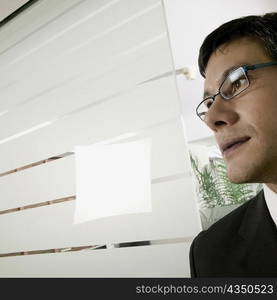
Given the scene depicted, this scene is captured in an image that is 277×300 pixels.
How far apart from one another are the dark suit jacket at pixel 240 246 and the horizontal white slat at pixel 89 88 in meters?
0.99

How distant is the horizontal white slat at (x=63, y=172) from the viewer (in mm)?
1693

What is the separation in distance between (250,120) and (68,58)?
1.65 m

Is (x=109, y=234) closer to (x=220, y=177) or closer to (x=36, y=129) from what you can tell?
(x=220, y=177)

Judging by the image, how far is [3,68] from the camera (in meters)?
2.72

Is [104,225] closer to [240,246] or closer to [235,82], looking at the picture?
[240,246]

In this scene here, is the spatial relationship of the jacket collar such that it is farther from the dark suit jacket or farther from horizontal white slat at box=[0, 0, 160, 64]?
horizontal white slat at box=[0, 0, 160, 64]

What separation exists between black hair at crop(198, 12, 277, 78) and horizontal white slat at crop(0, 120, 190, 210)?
0.49 meters

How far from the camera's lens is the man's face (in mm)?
1116

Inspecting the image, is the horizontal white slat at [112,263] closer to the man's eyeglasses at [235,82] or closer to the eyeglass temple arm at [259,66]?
the man's eyeglasses at [235,82]

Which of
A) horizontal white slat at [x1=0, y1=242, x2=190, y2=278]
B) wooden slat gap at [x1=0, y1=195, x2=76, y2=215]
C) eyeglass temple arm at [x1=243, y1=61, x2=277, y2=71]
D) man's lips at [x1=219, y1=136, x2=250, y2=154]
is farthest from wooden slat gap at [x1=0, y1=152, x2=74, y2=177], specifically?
eyeglass temple arm at [x1=243, y1=61, x2=277, y2=71]

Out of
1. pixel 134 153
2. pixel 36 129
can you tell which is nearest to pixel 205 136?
pixel 134 153

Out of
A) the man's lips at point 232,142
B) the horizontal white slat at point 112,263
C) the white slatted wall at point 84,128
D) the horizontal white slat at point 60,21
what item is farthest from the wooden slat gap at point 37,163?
the man's lips at point 232,142

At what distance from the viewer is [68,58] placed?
7.45ft

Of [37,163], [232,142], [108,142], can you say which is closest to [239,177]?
[232,142]
